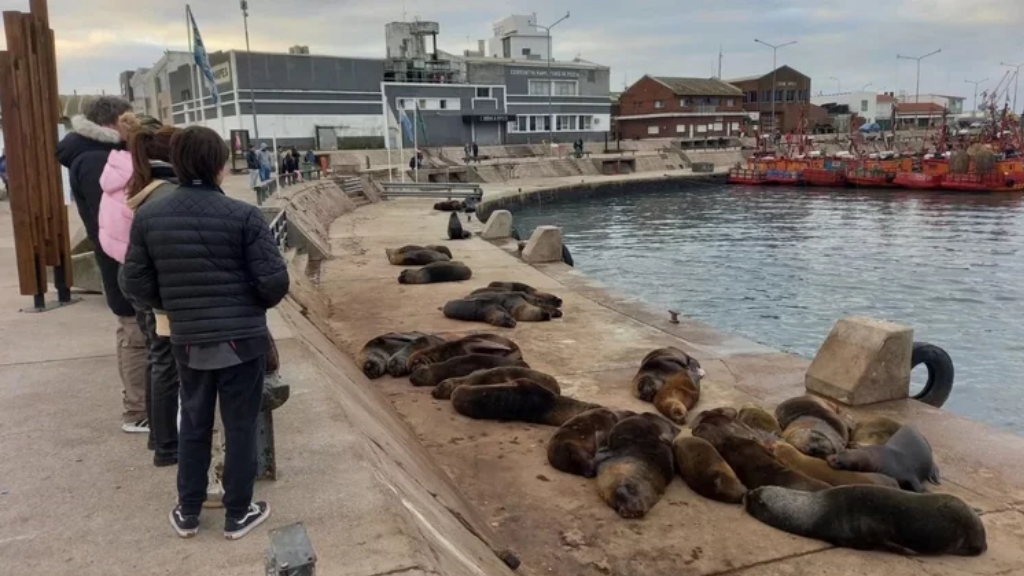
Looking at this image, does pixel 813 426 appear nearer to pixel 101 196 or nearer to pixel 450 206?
pixel 101 196

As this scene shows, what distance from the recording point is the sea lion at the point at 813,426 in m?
6.94

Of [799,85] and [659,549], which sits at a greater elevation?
[799,85]

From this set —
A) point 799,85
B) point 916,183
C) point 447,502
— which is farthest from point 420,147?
point 799,85

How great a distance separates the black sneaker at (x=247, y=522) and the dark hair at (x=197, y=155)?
167 centimetres

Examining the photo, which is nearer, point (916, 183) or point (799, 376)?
point (799, 376)

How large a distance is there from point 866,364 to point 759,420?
7.26ft

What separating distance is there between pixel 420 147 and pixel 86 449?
54554mm

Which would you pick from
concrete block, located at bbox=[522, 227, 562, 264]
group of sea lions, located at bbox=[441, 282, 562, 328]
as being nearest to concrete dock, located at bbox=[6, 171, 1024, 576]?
group of sea lions, located at bbox=[441, 282, 562, 328]

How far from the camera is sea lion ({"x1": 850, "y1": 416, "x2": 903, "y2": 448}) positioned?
7.27m

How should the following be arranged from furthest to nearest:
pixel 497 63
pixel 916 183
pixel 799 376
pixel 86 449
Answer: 1. pixel 497 63
2. pixel 916 183
3. pixel 799 376
4. pixel 86 449

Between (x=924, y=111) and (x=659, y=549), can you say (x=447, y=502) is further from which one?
(x=924, y=111)

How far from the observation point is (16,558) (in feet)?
12.2

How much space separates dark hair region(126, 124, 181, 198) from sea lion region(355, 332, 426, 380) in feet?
18.6

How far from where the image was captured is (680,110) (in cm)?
8494
